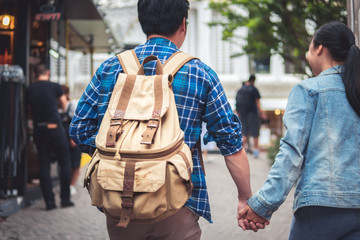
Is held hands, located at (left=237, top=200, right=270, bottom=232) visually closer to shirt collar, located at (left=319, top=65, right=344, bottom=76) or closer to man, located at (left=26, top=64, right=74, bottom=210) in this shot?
shirt collar, located at (left=319, top=65, right=344, bottom=76)

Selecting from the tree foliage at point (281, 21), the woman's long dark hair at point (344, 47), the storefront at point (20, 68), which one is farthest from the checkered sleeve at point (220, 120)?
the tree foliage at point (281, 21)

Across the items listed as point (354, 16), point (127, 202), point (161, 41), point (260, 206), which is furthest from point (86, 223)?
point (127, 202)

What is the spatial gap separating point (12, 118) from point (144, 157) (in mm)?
5378

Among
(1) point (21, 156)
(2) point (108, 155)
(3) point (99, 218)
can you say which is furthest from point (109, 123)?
(1) point (21, 156)

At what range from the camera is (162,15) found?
2.32 metres

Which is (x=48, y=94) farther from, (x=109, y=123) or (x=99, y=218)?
(x=109, y=123)

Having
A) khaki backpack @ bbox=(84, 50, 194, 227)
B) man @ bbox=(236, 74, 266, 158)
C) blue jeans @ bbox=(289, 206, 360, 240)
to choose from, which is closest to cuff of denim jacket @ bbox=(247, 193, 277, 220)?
blue jeans @ bbox=(289, 206, 360, 240)

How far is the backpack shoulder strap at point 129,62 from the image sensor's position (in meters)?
2.25

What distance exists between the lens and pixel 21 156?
288 inches

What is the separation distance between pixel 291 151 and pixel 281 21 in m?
7.94

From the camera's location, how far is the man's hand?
2443mm

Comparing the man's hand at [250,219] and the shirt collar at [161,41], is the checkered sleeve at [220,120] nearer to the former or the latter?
the shirt collar at [161,41]

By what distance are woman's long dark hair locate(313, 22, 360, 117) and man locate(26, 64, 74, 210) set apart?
17.1ft

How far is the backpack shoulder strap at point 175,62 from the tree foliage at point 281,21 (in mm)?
5694
